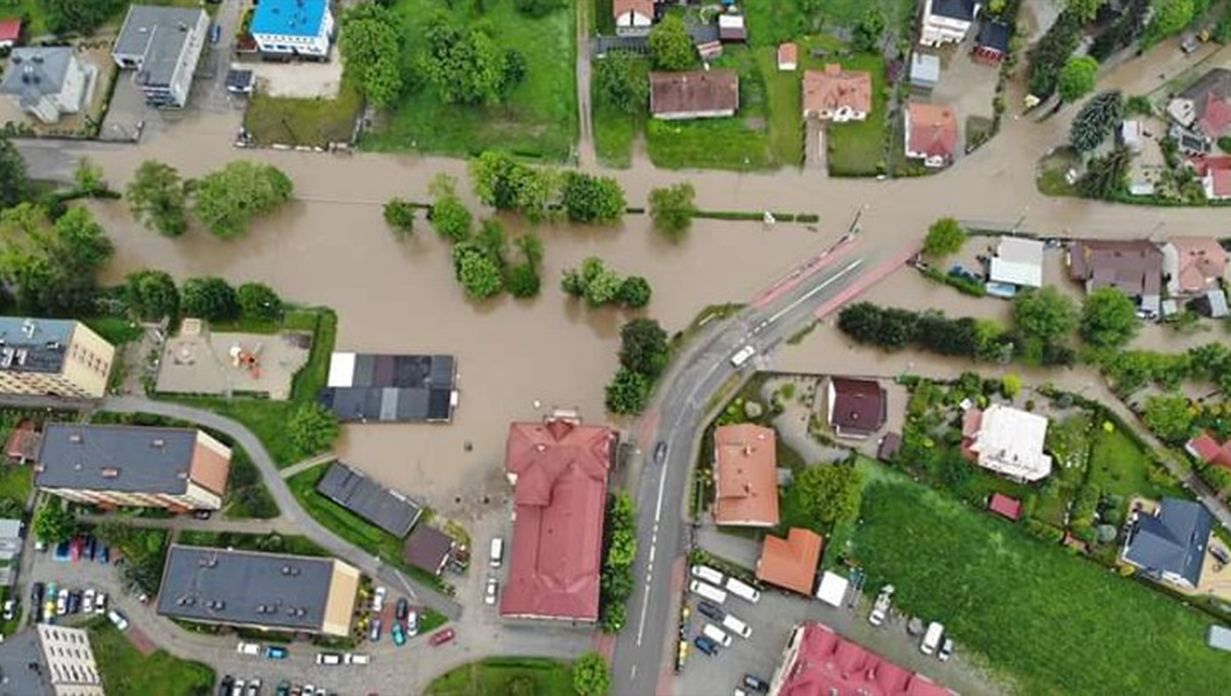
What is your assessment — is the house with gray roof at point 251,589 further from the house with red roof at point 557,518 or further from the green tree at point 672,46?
the green tree at point 672,46

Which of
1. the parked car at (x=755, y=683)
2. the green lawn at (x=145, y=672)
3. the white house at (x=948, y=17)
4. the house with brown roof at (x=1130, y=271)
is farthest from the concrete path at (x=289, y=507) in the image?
the white house at (x=948, y=17)

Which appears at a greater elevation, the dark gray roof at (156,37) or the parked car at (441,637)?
the dark gray roof at (156,37)

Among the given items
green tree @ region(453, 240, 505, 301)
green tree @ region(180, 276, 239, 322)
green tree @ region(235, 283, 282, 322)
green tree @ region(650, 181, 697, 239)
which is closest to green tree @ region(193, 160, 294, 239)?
green tree @ region(180, 276, 239, 322)

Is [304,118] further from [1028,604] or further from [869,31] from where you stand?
[1028,604]

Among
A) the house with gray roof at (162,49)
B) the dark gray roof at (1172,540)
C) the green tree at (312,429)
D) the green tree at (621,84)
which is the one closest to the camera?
the dark gray roof at (1172,540)

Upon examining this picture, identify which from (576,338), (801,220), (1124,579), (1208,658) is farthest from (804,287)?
(1208,658)

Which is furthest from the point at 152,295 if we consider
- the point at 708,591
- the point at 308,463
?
the point at 708,591
